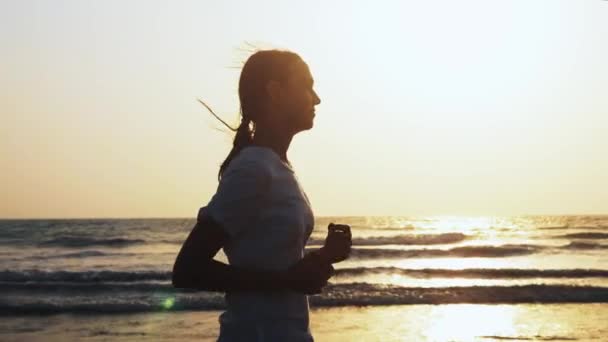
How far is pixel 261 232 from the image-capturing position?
6.03 feet

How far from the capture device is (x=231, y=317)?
189cm

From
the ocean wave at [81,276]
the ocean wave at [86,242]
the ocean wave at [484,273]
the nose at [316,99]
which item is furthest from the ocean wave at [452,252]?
the nose at [316,99]

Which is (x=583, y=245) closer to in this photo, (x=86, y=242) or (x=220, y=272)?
(x=86, y=242)

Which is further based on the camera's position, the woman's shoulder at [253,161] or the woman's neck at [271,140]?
the woman's neck at [271,140]

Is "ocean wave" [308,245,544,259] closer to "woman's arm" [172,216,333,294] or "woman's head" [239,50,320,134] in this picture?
"woman's head" [239,50,320,134]

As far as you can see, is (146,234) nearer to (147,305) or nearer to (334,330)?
(147,305)

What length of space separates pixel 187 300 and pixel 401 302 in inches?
143

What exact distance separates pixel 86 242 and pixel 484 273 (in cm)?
1973

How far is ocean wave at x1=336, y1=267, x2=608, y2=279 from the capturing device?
19.2 meters

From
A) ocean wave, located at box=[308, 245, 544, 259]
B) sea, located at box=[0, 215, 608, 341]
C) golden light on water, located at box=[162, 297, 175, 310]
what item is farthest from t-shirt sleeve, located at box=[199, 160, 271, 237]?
ocean wave, located at box=[308, 245, 544, 259]

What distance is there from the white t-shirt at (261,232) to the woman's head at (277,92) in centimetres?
14

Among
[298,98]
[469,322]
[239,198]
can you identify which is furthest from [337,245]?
[469,322]

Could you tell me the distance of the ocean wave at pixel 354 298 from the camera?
1341cm

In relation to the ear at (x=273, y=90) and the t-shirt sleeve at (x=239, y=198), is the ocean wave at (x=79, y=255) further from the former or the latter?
the t-shirt sleeve at (x=239, y=198)
